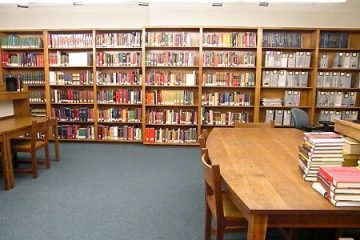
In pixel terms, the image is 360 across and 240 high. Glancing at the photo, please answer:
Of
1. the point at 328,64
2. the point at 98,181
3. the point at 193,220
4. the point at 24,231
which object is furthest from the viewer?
the point at 328,64

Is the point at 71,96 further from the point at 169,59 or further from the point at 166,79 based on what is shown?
the point at 169,59

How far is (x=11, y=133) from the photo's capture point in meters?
3.36

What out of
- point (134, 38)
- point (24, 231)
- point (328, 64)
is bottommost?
point (24, 231)

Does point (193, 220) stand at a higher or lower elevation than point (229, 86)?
lower

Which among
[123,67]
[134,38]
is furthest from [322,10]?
[123,67]

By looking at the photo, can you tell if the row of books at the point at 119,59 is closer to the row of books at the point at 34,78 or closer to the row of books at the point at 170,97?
the row of books at the point at 170,97

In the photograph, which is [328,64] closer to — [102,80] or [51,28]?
[102,80]

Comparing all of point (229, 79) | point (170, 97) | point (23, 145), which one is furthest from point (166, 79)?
point (23, 145)

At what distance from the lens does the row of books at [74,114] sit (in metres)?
5.50

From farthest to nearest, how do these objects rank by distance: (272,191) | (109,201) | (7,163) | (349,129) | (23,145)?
1. (23,145)
2. (7,163)
3. (109,201)
4. (349,129)
5. (272,191)

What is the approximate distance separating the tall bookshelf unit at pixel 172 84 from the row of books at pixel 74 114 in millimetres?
1094

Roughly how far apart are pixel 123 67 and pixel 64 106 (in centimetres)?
141

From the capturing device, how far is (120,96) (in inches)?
213

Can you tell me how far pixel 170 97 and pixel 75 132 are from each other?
1.95 m
